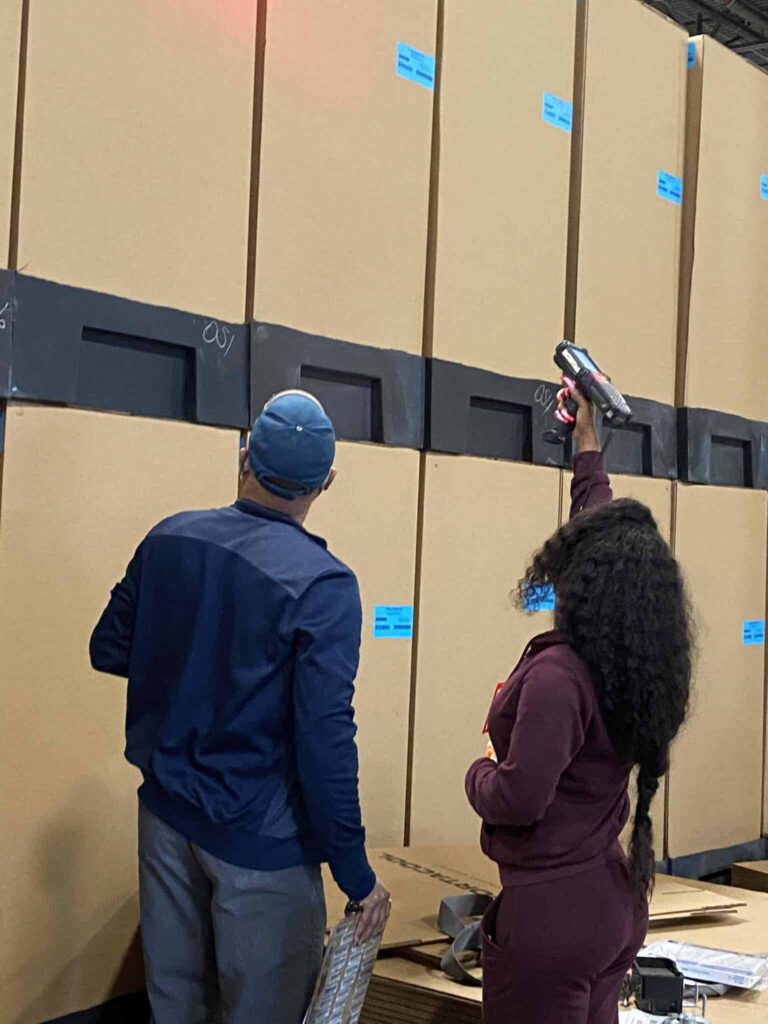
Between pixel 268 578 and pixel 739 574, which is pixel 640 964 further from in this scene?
pixel 739 574

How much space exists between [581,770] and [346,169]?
124 cm

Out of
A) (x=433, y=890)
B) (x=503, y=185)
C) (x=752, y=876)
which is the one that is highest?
(x=503, y=185)

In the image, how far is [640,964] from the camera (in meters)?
2.13

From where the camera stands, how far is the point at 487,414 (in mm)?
2729

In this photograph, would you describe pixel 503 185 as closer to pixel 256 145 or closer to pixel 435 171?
pixel 435 171

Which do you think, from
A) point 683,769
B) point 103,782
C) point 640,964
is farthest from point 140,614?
point 683,769

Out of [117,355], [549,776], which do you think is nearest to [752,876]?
[549,776]

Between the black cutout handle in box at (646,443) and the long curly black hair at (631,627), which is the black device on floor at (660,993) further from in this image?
the black cutout handle in box at (646,443)

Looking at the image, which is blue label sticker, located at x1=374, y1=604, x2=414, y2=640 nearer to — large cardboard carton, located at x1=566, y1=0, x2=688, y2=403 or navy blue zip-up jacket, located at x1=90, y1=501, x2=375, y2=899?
navy blue zip-up jacket, located at x1=90, y1=501, x2=375, y2=899

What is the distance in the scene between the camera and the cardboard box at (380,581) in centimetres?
237

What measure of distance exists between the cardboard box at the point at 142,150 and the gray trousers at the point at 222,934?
2.84 ft

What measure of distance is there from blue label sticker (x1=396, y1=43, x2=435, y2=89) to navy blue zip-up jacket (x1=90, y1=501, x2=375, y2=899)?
1.17 m

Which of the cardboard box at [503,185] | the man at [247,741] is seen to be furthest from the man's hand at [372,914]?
the cardboard box at [503,185]

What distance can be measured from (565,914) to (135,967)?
30.2 inches
